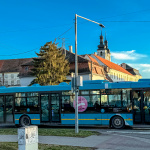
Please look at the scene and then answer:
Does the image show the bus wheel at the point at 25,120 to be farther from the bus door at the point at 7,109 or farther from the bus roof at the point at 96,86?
the bus roof at the point at 96,86

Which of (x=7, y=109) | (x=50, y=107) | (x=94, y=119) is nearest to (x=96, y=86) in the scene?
(x=94, y=119)

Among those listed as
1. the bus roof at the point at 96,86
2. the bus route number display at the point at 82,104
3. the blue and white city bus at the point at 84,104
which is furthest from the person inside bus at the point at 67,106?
the bus roof at the point at 96,86

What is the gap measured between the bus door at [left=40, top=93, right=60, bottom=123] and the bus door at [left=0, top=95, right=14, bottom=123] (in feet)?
8.50

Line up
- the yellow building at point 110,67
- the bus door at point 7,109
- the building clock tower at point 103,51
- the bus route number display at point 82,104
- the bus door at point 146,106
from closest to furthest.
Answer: the bus door at point 146,106, the bus route number display at point 82,104, the bus door at point 7,109, the yellow building at point 110,67, the building clock tower at point 103,51

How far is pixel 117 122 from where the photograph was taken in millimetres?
17562

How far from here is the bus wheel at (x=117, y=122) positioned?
685 inches

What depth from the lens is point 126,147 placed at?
408 inches

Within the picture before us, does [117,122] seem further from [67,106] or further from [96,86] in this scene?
[67,106]

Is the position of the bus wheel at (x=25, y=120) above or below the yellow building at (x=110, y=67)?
below

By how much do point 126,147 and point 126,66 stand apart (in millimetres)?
131239

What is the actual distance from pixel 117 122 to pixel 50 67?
27.4 m

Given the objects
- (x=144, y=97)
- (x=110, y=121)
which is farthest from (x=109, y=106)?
(x=144, y=97)

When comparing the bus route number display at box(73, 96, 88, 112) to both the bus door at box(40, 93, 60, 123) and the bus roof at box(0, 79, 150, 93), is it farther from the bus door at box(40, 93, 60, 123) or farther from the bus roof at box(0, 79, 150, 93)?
the bus door at box(40, 93, 60, 123)

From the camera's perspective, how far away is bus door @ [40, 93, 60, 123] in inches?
752
